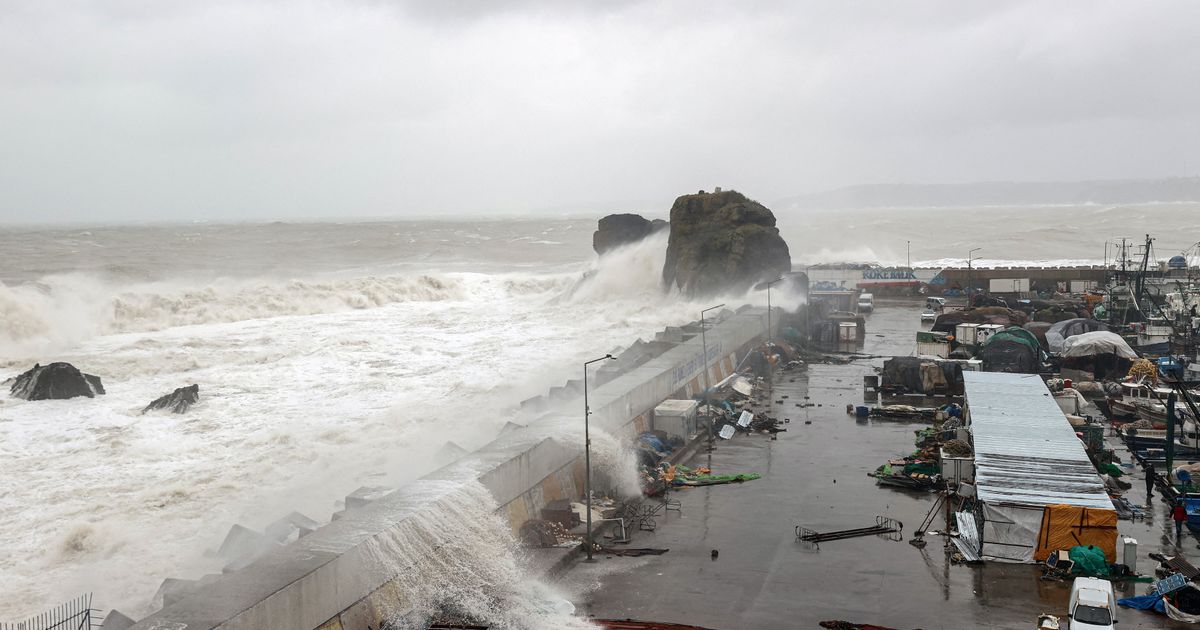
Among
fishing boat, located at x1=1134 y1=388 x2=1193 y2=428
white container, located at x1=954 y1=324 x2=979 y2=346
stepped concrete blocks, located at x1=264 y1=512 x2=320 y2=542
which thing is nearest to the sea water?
stepped concrete blocks, located at x1=264 y1=512 x2=320 y2=542

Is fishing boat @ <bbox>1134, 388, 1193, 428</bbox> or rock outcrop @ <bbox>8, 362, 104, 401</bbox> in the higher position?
rock outcrop @ <bbox>8, 362, 104, 401</bbox>

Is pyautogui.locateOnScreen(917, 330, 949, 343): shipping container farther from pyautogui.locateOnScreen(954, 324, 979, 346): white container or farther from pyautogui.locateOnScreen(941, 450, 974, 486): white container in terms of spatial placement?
pyautogui.locateOnScreen(941, 450, 974, 486): white container

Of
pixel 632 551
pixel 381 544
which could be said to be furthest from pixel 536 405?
pixel 381 544

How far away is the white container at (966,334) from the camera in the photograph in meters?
49.5

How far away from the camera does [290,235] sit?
19562 cm

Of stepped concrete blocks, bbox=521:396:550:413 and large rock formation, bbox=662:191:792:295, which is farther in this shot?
large rock formation, bbox=662:191:792:295

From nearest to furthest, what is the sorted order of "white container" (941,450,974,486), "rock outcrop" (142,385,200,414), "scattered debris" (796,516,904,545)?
"scattered debris" (796,516,904,545) < "white container" (941,450,974,486) < "rock outcrop" (142,385,200,414)

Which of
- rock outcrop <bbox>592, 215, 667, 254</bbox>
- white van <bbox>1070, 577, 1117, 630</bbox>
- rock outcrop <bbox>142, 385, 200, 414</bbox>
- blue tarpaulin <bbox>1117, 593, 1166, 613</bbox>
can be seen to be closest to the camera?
white van <bbox>1070, 577, 1117, 630</bbox>

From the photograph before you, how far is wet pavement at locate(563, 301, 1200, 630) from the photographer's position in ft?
62.7

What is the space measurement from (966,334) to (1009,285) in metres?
32.8

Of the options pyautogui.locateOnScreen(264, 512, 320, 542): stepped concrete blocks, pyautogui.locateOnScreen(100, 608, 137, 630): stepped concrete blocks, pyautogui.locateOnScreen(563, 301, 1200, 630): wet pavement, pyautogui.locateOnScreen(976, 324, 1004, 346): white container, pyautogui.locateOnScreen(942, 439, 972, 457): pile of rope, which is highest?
pyautogui.locateOnScreen(976, 324, 1004, 346): white container

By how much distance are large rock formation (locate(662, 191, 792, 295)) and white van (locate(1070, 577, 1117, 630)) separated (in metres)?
53.9

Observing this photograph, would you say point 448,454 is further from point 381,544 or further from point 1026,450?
point 1026,450

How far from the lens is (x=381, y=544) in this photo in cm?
1831
